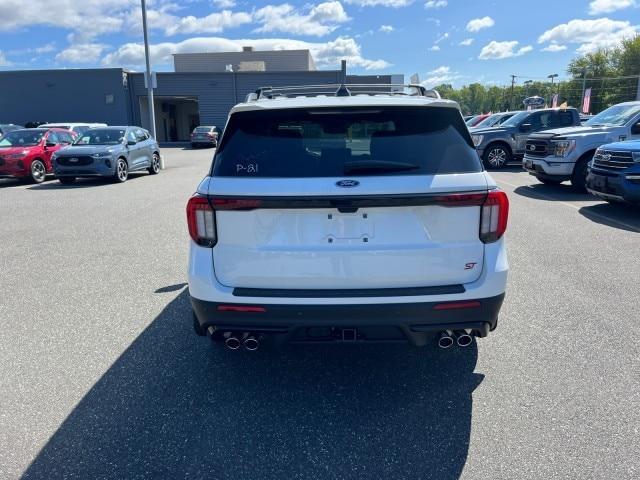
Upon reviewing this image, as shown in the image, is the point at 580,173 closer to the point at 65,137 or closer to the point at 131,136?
the point at 131,136

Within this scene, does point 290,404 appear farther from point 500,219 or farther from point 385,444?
point 500,219

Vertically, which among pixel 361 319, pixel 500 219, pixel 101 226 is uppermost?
pixel 500 219

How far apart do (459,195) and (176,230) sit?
6261mm

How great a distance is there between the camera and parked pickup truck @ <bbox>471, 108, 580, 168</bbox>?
16.6 meters

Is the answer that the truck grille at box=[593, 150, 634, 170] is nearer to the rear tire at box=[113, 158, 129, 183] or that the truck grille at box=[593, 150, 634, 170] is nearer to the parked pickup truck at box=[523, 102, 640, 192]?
the parked pickup truck at box=[523, 102, 640, 192]

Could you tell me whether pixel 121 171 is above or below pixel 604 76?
below

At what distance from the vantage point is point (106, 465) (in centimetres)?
263

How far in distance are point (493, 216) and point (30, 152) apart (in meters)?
15.9

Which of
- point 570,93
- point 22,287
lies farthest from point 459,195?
point 570,93

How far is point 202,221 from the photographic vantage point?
9.73 feet

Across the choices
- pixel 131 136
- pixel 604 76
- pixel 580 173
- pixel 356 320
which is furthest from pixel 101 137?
pixel 604 76

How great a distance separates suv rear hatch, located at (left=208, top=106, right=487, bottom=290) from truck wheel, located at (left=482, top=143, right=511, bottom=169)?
15834 mm

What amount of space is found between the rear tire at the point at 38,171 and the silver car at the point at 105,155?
24.6 inches

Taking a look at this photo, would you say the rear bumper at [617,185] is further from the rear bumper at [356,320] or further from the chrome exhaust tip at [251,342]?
the chrome exhaust tip at [251,342]
